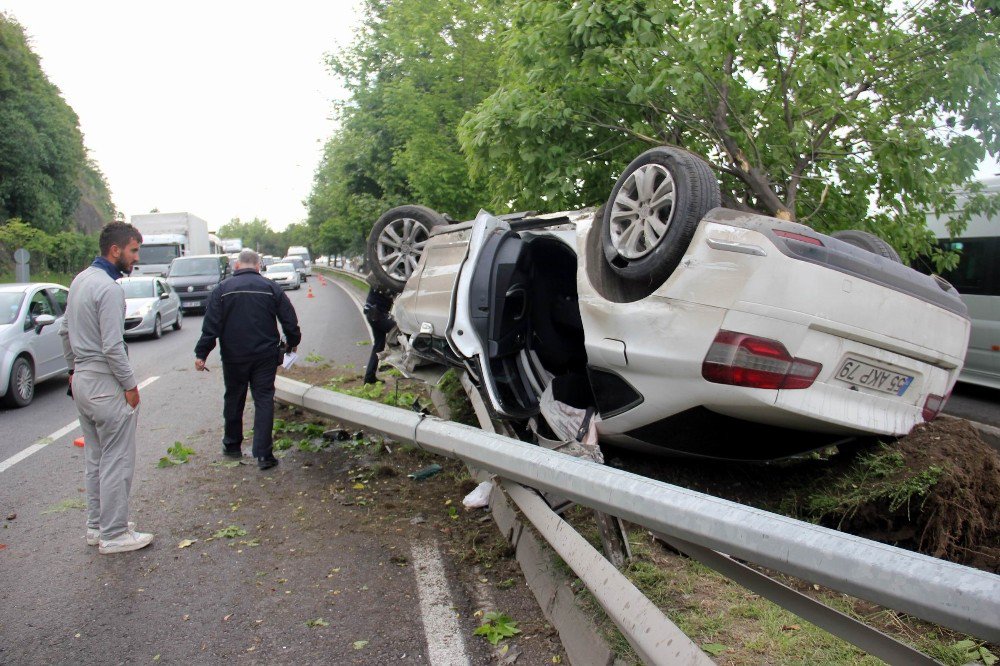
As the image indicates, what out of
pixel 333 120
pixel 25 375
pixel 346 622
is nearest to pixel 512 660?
pixel 346 622

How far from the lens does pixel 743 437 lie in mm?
4074

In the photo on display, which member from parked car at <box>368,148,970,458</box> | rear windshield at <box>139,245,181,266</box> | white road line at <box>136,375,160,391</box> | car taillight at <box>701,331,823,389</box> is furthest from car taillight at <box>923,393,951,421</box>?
rear windshield at <box>139,245,181,266</box>

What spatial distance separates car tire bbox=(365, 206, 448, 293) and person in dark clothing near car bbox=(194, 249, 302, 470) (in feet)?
4.79

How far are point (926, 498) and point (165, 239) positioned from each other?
94.9ft

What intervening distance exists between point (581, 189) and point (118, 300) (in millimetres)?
4908

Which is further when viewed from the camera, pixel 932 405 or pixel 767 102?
pixel 767 102

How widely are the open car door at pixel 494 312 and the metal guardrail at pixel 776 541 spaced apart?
126 centimetres

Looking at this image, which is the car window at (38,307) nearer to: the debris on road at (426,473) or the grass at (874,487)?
the debris on road at (426,473)

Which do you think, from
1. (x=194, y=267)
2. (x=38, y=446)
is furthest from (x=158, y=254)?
(x=38, y=446)

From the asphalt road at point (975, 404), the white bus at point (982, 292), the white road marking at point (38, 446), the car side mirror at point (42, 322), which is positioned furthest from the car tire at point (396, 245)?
the white bus at point (982, 292)

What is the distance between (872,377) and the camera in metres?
3.78

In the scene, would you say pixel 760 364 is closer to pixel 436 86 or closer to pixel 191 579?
pixel 191 579

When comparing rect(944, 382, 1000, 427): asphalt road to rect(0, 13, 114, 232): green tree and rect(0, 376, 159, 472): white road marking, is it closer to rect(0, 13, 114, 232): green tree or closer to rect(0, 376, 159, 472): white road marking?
rect(0, 376, 159, 472): white road marking

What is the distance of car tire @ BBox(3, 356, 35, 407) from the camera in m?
9.12
